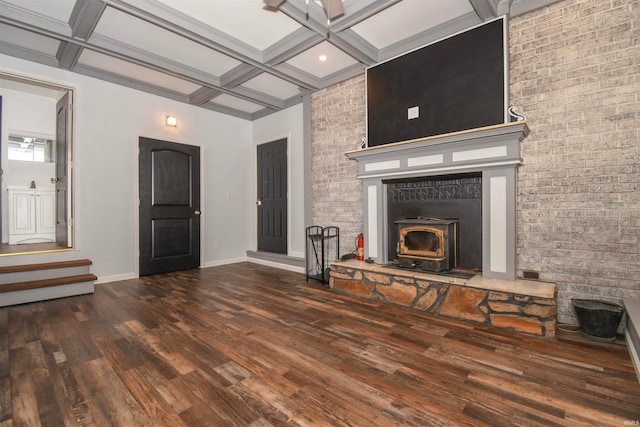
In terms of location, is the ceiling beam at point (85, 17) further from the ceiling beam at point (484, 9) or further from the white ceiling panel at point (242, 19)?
the ceiling beam at point (484, 9)

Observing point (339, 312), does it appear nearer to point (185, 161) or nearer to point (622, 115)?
point (622, 115)

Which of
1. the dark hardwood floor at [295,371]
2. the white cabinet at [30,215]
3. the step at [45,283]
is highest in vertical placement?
the white cabinet at [30,215]

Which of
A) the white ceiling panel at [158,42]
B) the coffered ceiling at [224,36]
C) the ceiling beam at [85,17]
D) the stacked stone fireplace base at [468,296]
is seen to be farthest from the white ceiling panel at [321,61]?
the stacked stone fireplace base at [468,296]

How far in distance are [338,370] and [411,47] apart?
138 inches

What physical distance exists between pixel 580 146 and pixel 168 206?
528 centimetres

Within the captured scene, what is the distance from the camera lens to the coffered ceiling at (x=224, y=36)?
280cm

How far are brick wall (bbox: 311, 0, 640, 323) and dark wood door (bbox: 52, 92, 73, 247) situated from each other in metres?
5.38

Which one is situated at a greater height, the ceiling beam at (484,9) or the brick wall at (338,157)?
the ceiling beam at (484,9)

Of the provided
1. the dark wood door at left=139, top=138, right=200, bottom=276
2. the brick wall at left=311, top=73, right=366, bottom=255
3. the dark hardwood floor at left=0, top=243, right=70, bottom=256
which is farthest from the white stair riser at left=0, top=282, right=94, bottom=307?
the brick wall at left=311, top=73, right=366, bottom=255

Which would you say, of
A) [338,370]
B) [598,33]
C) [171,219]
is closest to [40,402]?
[338,370]

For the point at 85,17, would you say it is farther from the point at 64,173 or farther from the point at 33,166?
the point at 33,166

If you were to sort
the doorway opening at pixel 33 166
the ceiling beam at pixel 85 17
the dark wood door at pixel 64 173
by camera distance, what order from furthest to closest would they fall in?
1. the doorway opening at pixel 33 166
2. the dark wood door at pixel 64 173
3. the ceiling beam at pixel 85 17

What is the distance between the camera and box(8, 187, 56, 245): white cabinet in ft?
16.7

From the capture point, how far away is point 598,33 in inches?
96.6
